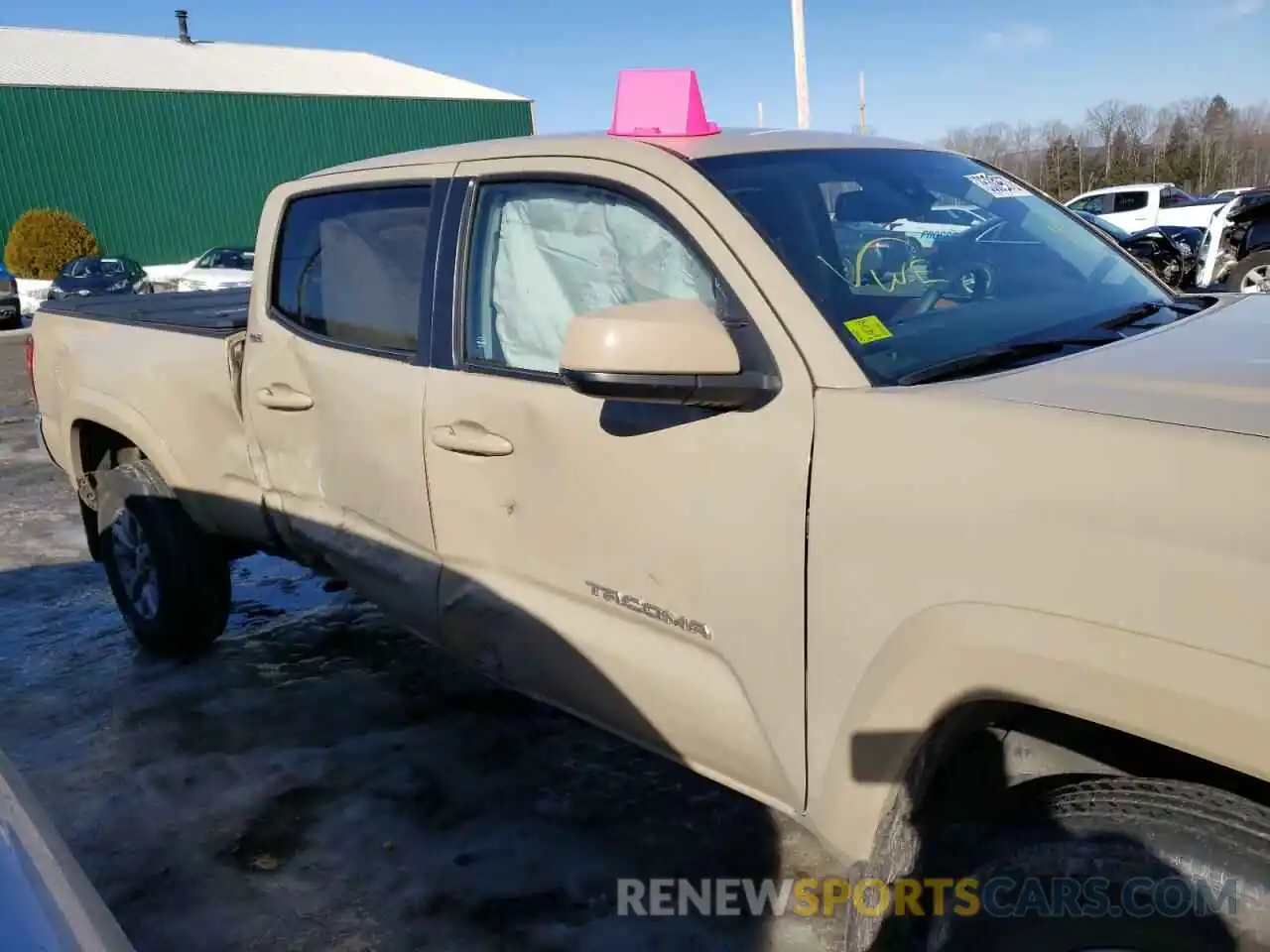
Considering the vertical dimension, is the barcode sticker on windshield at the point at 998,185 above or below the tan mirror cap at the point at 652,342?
above

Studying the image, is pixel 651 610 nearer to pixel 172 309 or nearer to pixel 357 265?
pixel 357 265

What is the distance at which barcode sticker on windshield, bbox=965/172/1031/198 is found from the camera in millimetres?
2736

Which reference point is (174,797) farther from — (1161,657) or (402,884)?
(1161,657)

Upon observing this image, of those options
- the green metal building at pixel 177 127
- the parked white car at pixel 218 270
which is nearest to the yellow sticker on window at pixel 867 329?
the parked white car at pixel 218 270

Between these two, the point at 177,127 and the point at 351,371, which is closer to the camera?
the point at 351,371

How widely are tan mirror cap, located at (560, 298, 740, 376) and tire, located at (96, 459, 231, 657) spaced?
2616 mm

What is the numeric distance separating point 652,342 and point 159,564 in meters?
2.85

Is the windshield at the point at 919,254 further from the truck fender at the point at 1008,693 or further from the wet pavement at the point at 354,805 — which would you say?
the wet pavement at the point at 354,805

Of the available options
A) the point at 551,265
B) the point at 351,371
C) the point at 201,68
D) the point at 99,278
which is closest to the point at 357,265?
the point at 351,371

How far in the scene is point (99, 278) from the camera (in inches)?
809

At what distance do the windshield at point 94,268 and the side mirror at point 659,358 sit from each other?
21930 millimetres

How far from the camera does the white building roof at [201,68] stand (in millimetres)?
29453

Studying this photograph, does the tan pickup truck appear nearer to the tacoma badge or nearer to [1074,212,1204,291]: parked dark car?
the tacoma badge

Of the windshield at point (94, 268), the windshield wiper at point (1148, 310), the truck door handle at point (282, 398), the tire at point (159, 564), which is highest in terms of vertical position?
the windshield at point (94, 268)
